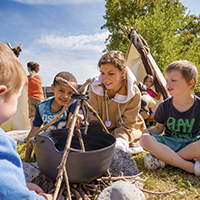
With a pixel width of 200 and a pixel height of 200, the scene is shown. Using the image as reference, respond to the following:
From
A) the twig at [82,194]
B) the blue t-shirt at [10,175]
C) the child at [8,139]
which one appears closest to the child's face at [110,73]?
the twig at [82,194]

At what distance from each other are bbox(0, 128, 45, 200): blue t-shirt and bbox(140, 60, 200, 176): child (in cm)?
129

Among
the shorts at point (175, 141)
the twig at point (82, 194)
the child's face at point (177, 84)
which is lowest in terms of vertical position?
the twig at point (82, 194)

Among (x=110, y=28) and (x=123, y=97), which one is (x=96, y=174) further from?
(x=110, y=28)

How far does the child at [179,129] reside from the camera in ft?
5.57

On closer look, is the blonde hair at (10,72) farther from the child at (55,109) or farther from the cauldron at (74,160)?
the child at (55,109)

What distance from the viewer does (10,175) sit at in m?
0.71

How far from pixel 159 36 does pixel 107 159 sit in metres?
6.80

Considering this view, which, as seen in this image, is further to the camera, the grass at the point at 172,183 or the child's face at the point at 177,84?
the child's face at the point at 177,84

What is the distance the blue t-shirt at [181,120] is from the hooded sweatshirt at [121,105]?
36 centimetres

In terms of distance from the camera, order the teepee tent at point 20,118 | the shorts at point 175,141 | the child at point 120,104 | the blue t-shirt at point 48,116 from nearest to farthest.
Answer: the shorts at point 175,141, the blue t-shirt at point 48,116, the child at point 120,104, the teepee tent at point 20,118

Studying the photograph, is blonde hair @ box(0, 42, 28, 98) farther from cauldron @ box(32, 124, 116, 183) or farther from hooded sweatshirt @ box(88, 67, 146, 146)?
hooded sweatshirt @ box(88, 67, 146, 146)

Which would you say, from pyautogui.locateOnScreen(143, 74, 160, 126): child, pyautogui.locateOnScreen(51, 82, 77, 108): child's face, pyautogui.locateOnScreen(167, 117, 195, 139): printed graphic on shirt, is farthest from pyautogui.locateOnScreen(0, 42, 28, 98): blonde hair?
pyautogui.locateOnScreen(143, 74, 160, 126): child

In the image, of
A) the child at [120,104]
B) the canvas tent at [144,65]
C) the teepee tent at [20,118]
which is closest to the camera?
the child at [120,104]

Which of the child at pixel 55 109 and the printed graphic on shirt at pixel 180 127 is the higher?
the child at pixel 55 109
